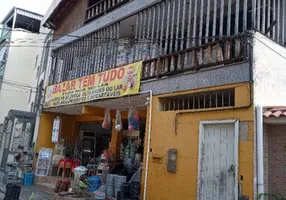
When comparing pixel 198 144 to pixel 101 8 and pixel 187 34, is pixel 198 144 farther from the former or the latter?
pixel 101 8

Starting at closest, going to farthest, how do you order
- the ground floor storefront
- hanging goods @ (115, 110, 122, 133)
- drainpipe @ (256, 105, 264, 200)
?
drainpipe @ (256, 105, 264, 200) → the ground floor storefront → hanging goods @ (115, 110, 122, 133)

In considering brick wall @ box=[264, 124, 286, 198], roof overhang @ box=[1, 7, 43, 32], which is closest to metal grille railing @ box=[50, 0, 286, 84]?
brick wall @ box=[264, 124, 286, 198]

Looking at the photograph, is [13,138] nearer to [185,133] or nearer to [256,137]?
[185,133]

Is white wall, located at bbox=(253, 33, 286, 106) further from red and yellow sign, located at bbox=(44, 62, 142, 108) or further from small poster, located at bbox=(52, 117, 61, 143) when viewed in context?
small poster, located at bbox=(52, 117, 61, 143)

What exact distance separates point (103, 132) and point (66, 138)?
6.24 ft

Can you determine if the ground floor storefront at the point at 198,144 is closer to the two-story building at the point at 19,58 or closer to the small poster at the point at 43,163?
the small poster at the point at 43,163

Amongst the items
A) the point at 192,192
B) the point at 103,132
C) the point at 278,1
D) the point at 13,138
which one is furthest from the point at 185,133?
the point at 13,138

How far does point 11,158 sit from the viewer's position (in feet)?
55.6

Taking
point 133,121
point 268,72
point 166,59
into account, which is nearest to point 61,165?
point 133,121

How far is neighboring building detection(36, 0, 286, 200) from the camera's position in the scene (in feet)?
21.8

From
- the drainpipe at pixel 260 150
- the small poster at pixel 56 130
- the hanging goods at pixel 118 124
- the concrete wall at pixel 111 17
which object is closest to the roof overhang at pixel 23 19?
the concrete wall at pixel 111 17

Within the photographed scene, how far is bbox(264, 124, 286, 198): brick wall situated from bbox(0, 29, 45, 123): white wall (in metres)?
19.8

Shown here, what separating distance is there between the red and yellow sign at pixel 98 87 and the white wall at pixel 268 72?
12.4 feet

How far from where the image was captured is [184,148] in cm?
762
